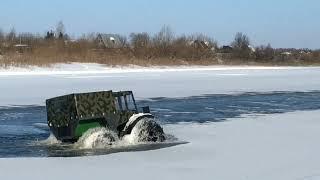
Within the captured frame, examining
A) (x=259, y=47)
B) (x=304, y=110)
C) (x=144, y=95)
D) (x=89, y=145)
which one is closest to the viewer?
(x=89, y=145)

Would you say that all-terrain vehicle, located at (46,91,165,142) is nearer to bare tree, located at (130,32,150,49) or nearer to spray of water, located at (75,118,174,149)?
spray of water, located at (75,118,174,149)

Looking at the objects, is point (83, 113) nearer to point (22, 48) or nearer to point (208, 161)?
point (208, 161)

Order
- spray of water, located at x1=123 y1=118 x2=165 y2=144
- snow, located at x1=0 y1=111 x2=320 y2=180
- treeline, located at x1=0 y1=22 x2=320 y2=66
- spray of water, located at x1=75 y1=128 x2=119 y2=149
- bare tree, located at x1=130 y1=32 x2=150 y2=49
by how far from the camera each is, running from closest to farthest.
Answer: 1. snow, located at x1=0 y1=111 x2=320 y2=180
2. spray of water, located at x1=75 y1=128 x2=119 y2=149
3. spray of water, located at x1=123 y1=118 x2=165 y2=144
4. treeline, located at x1=0 y1=22 x2=320 y2=66
5. bare tree, located at x1=130 y1=32 x2=150 y2=49

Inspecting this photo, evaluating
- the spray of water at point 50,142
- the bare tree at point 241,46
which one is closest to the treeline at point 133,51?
the bare tree at point 241,46

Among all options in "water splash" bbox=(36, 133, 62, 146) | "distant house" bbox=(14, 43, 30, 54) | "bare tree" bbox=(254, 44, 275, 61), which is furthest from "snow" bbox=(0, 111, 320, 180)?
"bare tree" bbox=(254, 44, 275, 61)

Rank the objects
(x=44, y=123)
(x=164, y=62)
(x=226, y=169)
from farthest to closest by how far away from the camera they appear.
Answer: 1. (x=164, y=62)
2. (x=44, y=123)
3. (x=226, y=169)

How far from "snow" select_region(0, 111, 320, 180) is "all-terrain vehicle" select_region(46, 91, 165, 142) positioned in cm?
107

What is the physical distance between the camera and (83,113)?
11.7 meters

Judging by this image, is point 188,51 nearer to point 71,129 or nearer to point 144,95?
point 144,95

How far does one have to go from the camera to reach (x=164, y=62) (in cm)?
6925

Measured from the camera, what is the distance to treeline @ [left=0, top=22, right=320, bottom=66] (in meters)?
60.6

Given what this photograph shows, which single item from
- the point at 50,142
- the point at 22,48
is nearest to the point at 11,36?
the point at 22,48

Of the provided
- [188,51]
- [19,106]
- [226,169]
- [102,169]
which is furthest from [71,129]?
[188,51]

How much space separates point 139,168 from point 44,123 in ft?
25.1
